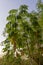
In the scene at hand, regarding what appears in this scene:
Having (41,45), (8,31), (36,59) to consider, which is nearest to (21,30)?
(8,31)

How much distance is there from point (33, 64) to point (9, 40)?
220cm

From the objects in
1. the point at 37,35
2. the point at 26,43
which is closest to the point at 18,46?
the point at 26,43

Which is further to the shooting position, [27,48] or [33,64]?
[33,64]

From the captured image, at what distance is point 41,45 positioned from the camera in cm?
1181

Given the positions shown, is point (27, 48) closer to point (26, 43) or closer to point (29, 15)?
point (26, 43)

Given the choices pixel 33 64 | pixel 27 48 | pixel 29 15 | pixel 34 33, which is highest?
pixel 29 15

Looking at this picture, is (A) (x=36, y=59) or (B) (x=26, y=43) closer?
(B) (x=26, y=43)

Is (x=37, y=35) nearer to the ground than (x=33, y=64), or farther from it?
farther from it

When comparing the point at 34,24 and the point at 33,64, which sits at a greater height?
the point at 34,24

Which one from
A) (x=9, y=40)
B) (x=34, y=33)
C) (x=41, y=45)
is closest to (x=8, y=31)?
(x=9, y=40)

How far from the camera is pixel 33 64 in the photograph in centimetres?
1222

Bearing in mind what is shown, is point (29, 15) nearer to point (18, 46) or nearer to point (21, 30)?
point (21, 30)

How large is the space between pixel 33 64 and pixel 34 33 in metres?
2.05

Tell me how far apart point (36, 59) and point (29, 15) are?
2825 mm
